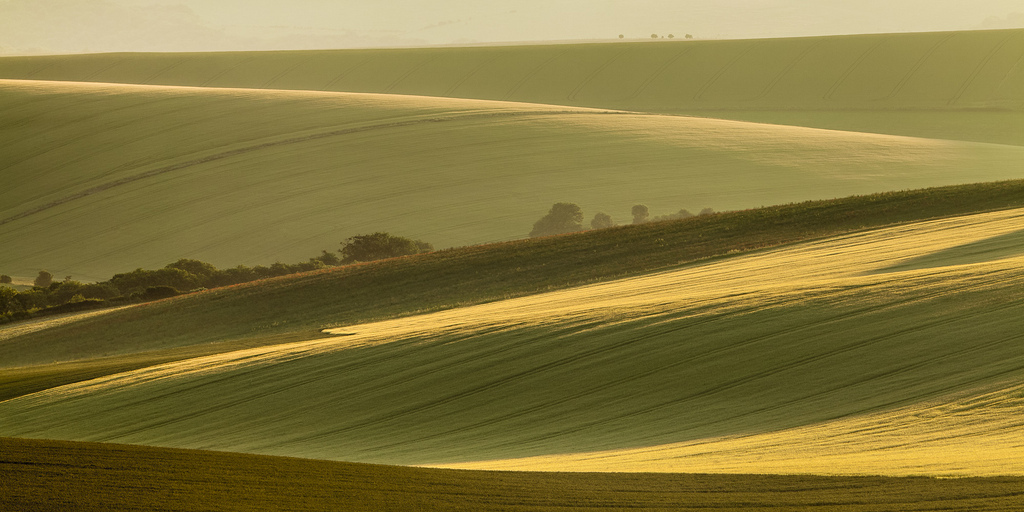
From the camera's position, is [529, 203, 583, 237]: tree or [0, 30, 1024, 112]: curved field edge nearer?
[529, 203, 583, 237]: tree

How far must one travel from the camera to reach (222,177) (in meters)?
56.3

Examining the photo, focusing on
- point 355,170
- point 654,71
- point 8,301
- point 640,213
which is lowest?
point 8,301

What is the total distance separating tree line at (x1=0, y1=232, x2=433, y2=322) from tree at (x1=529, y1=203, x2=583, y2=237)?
20.9 ft

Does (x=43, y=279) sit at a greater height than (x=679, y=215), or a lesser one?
lesser

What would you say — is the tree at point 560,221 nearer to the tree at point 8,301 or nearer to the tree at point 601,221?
the tree at point 601,221

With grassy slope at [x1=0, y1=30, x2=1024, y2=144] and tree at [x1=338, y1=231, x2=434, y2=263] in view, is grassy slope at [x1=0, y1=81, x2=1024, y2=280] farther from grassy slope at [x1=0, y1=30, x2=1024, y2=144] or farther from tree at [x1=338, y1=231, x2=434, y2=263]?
grassy slope at [x1=0, y1=30, x2=1024, y2=144]

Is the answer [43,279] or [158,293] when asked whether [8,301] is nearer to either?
[158,293]

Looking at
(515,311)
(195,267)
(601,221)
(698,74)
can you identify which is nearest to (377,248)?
(195,267)

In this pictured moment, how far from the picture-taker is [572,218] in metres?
46.2

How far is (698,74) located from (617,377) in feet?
270

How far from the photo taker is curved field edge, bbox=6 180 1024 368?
25.4m

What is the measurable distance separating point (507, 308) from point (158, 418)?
8.41 meters

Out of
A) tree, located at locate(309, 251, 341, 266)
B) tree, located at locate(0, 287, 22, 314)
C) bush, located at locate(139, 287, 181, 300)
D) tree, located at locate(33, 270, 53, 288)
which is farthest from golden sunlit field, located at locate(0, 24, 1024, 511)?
tree, located at locate(309, 251, 341, 266)

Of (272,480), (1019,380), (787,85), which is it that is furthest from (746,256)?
(787,85)
